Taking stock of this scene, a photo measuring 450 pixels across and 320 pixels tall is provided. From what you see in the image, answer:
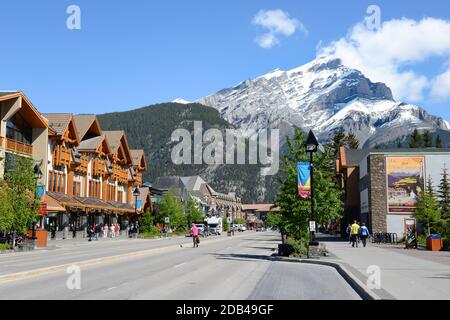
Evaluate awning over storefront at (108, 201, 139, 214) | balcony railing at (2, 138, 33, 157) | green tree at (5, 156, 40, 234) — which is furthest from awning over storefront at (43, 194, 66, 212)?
awning over storefront at (108, 201, 139, 214)

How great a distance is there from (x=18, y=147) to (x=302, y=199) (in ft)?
107

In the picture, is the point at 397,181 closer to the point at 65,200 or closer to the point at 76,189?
the point at 65,200

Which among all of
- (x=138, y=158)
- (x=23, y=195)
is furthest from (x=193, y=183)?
(x=23, y=195)

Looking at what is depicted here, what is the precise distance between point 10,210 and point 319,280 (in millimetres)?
23500

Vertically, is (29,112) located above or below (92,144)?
above

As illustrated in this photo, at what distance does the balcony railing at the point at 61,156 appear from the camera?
187 feet

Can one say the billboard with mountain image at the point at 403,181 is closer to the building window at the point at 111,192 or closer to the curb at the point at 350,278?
the curb at the point at 350,278

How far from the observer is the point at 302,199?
2720 centimetres

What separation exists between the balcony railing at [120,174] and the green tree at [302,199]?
50433 millimetres

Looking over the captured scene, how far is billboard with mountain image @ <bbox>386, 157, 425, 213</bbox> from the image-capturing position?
54.4 metres

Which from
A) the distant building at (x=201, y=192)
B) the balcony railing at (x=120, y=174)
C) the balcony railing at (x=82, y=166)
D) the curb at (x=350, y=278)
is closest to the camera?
the curb at (x=350, y=278)

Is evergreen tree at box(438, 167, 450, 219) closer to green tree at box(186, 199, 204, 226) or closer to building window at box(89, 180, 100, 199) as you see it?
building window at box(89, 180, 100, 199)

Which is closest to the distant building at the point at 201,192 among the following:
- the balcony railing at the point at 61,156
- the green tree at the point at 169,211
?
the green tree at the point at 169,211

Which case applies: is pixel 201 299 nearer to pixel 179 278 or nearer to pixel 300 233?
pixel 179 278
